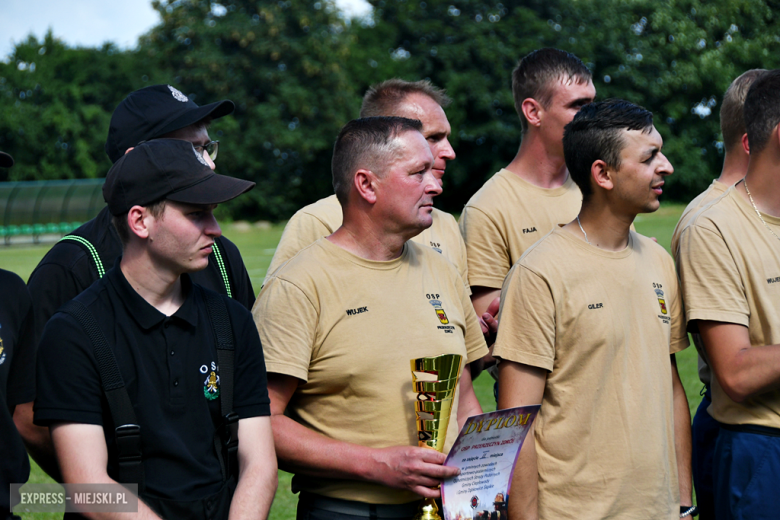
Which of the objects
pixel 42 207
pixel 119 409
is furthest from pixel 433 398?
pixel 42 207

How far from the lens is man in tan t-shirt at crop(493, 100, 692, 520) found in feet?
11.3

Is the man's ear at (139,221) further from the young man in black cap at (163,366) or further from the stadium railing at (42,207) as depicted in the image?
the stadium railing at (42,207)

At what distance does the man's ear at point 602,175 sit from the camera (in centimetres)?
366

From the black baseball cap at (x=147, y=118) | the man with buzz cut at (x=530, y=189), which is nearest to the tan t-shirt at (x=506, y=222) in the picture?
the man with buzz cut at (x=530, y=189)

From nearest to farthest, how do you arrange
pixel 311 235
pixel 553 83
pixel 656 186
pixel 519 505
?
pixel 519 505 → pixel 656 186 → pixel 311 235 → pixel 553 83

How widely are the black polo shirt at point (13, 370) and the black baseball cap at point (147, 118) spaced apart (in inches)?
37.4

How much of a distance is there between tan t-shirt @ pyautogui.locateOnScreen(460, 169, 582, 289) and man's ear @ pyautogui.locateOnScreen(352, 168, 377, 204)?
48.9 inches

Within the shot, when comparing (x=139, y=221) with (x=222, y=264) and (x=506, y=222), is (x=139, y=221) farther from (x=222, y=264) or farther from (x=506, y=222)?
(x=506, y=222)

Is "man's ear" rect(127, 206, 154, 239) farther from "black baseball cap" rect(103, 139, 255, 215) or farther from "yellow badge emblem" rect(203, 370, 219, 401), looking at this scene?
"yellow badge emblem" rect(203, 370, 219, 401)

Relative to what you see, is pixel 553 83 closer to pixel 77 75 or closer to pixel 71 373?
pixel 71 373

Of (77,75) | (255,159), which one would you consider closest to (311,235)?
(255,159)

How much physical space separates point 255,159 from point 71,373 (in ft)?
163

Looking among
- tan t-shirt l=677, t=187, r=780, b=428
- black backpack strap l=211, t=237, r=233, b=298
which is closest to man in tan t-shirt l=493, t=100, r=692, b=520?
tan t-shirt l=677, t=187, r=780, b=428

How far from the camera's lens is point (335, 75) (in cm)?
5131
